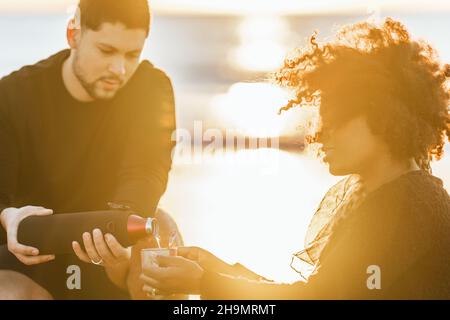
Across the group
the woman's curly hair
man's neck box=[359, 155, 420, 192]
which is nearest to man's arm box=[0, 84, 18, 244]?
the woman's curly hair

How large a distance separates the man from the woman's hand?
1.25ft

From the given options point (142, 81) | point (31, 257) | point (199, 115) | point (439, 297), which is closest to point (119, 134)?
point (142, 81)

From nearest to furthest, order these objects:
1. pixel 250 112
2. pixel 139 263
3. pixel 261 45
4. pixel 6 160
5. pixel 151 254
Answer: pixel 151 254 → pixel 139 263 → pixel 6 160 → pixel 250 112 → pixel 261 45

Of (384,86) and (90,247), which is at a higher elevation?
(384,86)

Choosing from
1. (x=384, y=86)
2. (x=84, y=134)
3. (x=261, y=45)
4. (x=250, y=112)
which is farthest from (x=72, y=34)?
(x=261, y=45)

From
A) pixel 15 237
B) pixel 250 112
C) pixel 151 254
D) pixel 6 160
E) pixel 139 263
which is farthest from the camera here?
pixel 250 112

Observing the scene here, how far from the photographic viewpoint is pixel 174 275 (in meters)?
2.42

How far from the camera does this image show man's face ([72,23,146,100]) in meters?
2.92

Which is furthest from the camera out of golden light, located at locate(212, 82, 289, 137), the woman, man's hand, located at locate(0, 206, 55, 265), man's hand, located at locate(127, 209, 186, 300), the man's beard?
golden light, located at locate(212, 82, 289, 137)

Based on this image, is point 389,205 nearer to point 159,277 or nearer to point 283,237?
point 159,277

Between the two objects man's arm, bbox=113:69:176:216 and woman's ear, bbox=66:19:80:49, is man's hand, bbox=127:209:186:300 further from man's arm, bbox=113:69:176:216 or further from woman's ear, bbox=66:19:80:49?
woman's ear, bbox=66:19:80:49

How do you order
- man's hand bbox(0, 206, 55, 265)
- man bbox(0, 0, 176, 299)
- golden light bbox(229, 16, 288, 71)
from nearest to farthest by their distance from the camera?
man's hand bbox(0, 206, 55, 265), man bbox(0, 0, 176, 299), golden light bbox(229, 16, 288, 71)

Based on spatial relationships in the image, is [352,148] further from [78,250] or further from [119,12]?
[119,12]

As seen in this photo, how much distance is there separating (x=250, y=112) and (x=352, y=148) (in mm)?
2754
